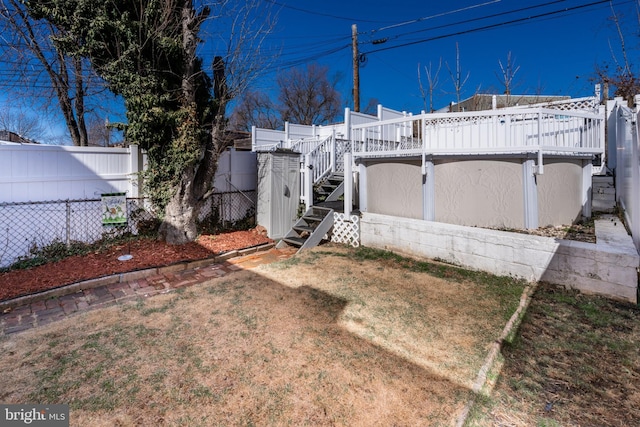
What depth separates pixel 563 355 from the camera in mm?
2918

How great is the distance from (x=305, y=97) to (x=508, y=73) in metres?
27.4

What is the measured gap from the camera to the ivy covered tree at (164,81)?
552 centimetres

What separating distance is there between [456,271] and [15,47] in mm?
9495

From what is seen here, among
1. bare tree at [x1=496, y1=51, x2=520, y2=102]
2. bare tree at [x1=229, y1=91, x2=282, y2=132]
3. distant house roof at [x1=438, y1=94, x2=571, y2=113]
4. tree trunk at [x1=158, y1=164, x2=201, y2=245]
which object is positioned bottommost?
tree trunk at [x1=158, y1=164, x2=201, y2=245]

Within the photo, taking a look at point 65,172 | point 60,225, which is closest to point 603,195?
point 65,172

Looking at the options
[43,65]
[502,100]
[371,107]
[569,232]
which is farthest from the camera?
[371,107]

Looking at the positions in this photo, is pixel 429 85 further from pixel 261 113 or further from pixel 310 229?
pixel 261 113

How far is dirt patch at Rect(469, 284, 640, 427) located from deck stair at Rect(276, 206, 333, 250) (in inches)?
161

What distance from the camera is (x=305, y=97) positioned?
121 ft

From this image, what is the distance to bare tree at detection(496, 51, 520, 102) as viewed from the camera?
39.2 feet

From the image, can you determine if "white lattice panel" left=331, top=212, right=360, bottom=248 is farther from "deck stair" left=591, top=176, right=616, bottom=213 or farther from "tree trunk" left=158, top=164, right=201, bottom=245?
"deck stair" left=591, top=176, right=616, bottom=213

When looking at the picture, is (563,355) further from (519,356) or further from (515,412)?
(515,412)

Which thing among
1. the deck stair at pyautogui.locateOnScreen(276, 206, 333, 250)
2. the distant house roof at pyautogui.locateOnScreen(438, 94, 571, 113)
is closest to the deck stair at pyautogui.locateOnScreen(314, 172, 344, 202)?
the deck stair at pyautogui.locateOnScreen(276, 206, 333, 250)

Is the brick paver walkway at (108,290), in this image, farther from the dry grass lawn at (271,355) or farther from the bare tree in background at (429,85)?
the bare tree in background at (429,85)
